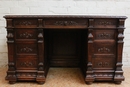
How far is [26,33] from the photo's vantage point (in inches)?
59.6

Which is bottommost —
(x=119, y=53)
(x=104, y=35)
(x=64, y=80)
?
(x=64, y=80)

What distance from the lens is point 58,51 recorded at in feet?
6.86

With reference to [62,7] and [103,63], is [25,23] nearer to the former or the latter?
[62,7]

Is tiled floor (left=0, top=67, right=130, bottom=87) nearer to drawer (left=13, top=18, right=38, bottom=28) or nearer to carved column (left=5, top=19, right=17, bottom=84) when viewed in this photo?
carved column (left=5, top=19, right=17, bottom=84)

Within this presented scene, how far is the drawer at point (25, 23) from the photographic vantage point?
149 cm

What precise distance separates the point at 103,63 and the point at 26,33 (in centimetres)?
86

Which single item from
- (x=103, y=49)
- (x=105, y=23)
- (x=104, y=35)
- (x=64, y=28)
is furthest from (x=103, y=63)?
(x=64, y=28)

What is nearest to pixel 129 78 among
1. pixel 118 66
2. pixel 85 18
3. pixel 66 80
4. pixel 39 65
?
pixel 118 66

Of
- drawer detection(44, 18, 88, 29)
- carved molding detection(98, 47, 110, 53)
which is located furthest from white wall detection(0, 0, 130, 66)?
carved molding detection(98, 47, 110, 53)

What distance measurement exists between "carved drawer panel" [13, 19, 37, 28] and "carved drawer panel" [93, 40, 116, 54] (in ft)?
2.16

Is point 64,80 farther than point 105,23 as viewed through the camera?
Yes

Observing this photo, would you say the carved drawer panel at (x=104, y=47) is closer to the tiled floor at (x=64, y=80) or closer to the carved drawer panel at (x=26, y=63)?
the tiled floor at (x=64, y=80)

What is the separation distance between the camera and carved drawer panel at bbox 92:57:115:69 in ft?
5.11

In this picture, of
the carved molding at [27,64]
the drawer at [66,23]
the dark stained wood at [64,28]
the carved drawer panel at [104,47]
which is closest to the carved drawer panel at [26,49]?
the dark stained wood at [64,28]
